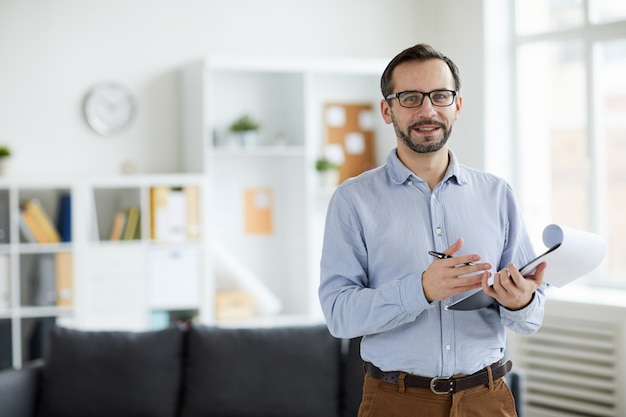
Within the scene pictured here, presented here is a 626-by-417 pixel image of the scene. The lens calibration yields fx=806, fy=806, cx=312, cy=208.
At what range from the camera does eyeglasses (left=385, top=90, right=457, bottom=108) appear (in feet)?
6.22

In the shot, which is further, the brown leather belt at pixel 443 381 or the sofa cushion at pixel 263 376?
the sofa cushion at pixel 263 376

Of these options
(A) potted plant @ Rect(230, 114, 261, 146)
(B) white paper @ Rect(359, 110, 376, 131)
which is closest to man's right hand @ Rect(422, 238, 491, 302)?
(A) potted plant @ Rect(230, 114, 261, 146)

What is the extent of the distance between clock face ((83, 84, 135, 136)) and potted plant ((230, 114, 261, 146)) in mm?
663

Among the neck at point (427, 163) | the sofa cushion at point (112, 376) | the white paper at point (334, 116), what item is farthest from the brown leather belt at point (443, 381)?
the white paper at point (334, 116)

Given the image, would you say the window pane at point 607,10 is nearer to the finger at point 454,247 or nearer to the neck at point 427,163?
the neck at point 427,163

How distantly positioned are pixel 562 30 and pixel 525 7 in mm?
365

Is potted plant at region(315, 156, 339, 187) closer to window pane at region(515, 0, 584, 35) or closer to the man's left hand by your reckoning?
window pane at region(515, 0, 584, 35)

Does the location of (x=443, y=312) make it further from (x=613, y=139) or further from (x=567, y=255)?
(x=613, y=139)

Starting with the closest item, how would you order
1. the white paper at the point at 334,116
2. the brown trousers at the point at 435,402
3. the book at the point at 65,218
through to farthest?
the brown trousers at the point at 435,402, the book at the point at 65,218, the white paper at the point at 334,116

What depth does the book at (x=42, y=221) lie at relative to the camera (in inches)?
173

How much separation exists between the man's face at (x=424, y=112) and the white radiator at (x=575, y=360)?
2553 mm

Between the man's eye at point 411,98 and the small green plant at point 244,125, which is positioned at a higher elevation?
the small green plant at point 244,125

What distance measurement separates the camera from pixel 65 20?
4.88 m

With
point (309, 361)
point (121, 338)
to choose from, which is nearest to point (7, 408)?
point (121, 338)
